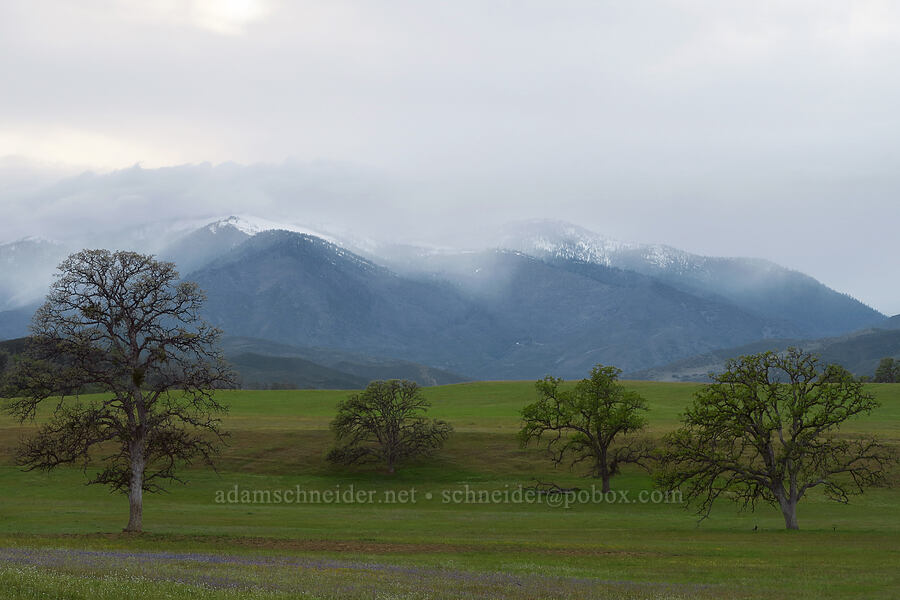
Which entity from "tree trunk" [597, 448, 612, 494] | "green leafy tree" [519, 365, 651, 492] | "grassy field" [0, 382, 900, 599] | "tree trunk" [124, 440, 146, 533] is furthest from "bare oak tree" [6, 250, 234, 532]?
"tree trunk" [597, 448, 612, 494]

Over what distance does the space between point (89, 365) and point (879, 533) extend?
47.2m

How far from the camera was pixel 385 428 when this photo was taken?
89.6 metres

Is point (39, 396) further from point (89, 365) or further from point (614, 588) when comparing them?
point (614, 588)

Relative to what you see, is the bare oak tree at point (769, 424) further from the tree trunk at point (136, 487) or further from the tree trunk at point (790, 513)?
the tree trunk at point (136, 487)

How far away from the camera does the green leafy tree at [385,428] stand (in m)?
88.4

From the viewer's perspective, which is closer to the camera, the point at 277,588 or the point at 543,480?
the point at 277,588

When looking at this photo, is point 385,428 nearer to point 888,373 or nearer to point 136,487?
point 136,487

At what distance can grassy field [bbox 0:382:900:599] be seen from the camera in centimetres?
2347

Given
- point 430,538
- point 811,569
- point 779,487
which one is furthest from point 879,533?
point 430,538

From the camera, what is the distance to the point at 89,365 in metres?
40.7

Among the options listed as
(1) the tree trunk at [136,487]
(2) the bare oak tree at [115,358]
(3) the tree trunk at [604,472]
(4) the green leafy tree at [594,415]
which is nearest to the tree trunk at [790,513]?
(4) the green leafy tree at [594,415]

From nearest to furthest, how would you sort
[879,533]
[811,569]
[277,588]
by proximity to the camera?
[277,588]
[811,569]
[879,533]

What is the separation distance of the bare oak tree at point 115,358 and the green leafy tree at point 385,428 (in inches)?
1778

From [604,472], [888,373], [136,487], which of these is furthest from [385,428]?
[888,373]
